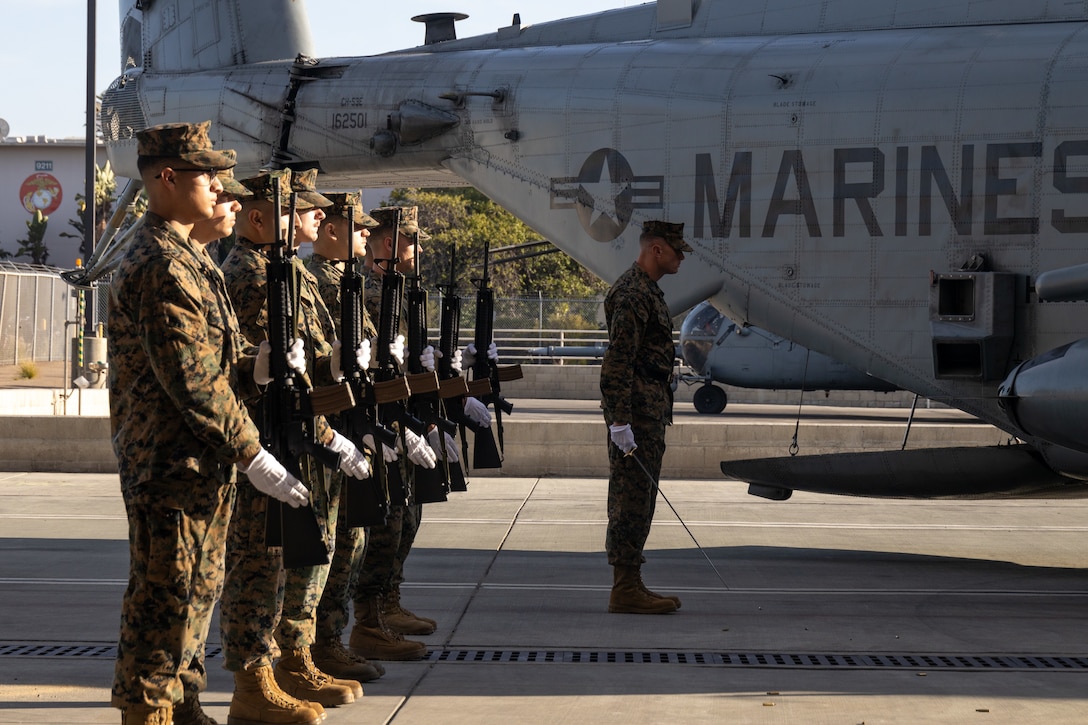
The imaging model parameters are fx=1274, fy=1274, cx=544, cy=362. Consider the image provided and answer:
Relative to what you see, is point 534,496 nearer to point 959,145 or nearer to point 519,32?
point 519,32

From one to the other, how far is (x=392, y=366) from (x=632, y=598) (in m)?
2.26

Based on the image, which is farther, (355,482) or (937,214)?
(937,214)

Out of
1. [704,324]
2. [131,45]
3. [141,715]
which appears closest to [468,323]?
[704,324]

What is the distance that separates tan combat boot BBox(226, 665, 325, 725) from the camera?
15.5ft

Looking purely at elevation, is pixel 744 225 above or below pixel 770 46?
below

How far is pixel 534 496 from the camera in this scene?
43.4ft

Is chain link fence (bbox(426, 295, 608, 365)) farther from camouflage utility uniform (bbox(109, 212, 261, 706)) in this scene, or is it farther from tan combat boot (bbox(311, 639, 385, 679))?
camouflage utility uniform (bbox(109, 212, 261, 706))

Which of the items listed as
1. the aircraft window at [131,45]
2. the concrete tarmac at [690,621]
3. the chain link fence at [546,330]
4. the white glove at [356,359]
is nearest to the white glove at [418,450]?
the white glove at [356,359]

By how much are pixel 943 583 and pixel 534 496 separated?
5572 millimetres

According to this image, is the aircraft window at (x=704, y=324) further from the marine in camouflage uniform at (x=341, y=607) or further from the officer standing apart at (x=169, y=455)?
the officer standing apart at (x=169, y=455)

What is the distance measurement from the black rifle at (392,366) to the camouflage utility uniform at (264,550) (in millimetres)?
481

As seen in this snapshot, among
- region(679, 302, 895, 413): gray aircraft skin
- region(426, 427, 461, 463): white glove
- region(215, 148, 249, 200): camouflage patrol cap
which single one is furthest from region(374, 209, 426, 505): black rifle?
region(679, 302, 895, 413): gray aircraft skin

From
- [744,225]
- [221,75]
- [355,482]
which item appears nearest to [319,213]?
[355,482]

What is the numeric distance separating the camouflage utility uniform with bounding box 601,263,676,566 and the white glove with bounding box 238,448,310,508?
11.0ft
